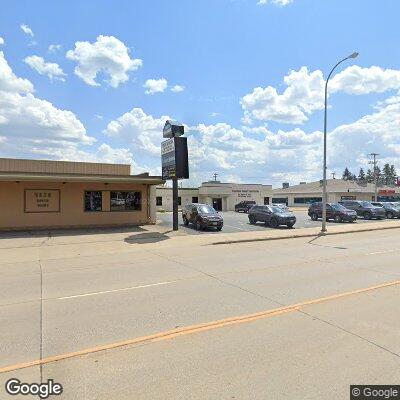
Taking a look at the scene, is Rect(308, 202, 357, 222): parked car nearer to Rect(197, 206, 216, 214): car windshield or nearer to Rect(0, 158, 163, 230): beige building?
Rect(197, 206, 216, 214): car windshield

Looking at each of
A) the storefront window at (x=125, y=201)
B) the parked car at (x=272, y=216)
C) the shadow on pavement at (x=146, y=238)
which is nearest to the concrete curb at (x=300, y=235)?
the shadow on pavement at (x=146, y=238)

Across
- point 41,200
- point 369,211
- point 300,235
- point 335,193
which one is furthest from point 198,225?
point 335,193

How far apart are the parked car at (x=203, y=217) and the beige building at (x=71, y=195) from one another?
9.00 feet

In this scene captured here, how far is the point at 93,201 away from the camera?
24875mm

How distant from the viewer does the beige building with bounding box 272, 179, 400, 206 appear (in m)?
68.9

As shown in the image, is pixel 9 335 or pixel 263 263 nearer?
pixel 9 335

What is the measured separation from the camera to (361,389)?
12.8 feet

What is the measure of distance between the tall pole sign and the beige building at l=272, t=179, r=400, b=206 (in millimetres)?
48230

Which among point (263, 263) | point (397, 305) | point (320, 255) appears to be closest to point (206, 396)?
point (397, 305)

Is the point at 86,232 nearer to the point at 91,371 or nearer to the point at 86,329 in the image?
the point at 86,329

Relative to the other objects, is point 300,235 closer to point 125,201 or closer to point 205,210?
point 205,210

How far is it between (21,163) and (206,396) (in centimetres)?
2526

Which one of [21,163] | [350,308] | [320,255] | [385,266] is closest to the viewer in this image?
[350,308]

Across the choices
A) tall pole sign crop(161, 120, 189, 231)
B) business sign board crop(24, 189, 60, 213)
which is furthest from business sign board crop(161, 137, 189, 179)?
business sign board crop(24, 189, 60, 213)
